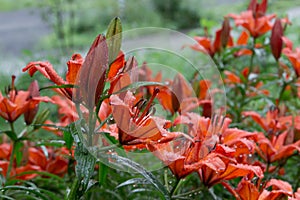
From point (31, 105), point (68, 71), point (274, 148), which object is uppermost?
point (68, 71)

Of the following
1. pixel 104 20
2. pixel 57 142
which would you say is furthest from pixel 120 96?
pixel 104 20

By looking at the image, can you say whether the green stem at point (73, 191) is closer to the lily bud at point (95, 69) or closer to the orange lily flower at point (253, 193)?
the lily bud at point (95, 69)

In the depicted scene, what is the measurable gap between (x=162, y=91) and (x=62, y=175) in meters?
0.32

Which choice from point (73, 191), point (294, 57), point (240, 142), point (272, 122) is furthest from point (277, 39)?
point (73, 191)

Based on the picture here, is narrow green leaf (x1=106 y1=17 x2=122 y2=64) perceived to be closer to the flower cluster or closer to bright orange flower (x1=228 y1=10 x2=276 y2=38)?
the flower cluster

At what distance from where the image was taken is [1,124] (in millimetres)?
1696

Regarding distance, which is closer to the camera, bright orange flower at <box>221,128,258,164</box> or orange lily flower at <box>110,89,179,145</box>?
orange lily flower at <box>110,89,179,145</box>

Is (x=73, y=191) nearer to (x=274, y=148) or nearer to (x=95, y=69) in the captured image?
(x=95, y=69)

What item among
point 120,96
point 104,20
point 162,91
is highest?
point 120,96

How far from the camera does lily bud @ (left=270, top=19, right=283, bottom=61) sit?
4.66 feet

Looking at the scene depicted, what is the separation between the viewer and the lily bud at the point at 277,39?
142 cm

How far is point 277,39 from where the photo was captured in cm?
143

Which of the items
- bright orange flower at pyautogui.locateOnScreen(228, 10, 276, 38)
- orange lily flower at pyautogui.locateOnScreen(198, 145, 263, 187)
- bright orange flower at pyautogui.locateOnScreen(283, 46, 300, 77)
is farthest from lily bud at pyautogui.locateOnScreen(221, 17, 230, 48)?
orange lily flower at pyautogui.locateOnScreen(198, 145, 263, 187)

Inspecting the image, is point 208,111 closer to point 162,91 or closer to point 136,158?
point 162,91
